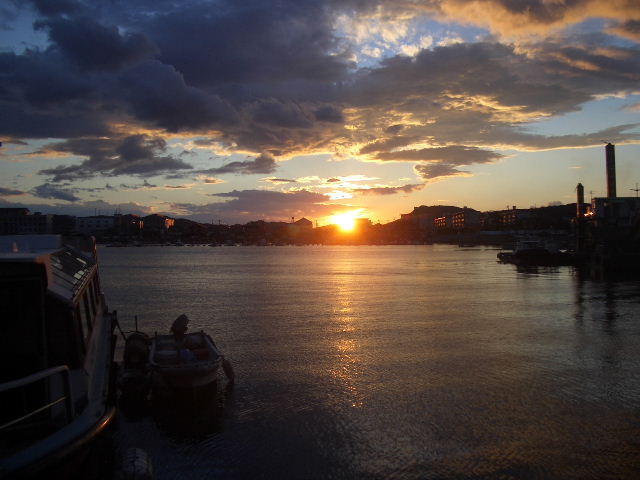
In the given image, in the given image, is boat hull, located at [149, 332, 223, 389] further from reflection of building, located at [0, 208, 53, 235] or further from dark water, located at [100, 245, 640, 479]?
reflection of building, located at [0, 208, 53, 235]

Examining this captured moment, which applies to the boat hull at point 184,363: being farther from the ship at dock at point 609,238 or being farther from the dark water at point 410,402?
the ship at dock at point 609,238

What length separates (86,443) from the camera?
8273 millimetres

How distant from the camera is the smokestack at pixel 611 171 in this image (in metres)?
122

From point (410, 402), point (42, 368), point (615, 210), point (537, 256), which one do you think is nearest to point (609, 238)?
point (615, 210)

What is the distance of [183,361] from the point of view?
17.9 metres

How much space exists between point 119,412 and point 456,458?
11.2 metres

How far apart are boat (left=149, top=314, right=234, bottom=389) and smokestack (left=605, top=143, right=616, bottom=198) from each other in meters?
127

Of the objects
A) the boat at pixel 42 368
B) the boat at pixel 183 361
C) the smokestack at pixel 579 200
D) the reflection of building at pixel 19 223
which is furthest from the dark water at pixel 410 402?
the smokestack at pixel 579 200

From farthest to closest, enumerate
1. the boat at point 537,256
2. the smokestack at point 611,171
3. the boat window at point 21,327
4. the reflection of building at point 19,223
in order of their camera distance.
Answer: the smokestack at point 611,171 < the boat at point 537,256 < the reflection of building at point 19,223 < the boat window at point 21,327

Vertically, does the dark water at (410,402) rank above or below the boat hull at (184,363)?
below

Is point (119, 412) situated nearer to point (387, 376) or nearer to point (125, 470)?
point (125, 470)

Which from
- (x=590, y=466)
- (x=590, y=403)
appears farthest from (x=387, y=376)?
(x=590, y=466)

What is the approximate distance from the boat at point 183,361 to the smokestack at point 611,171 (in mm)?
126753

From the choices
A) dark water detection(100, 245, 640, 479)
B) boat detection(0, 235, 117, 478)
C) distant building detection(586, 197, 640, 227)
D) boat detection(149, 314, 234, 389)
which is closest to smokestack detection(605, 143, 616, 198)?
distant building detection(586, 197, 640, 227)
